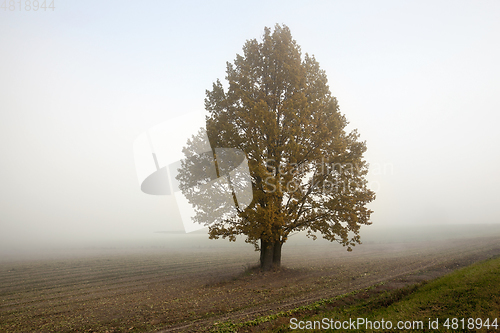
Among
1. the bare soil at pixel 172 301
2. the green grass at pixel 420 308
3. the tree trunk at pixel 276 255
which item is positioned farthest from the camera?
the tree trunk at pixel 276 255

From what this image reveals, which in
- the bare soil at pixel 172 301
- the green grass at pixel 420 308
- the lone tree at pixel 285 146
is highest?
the lone tree at pixel 285 146

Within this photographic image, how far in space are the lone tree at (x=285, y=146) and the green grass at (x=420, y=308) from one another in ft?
15.7

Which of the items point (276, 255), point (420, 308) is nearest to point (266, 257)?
point (276, 255)

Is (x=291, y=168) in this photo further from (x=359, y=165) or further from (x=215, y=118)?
(x=215, y=118)

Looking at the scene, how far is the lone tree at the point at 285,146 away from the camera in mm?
13609

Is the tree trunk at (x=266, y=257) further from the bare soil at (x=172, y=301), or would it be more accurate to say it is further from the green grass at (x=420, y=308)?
the green grass at (x=420, y=308)

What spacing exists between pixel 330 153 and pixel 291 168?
285cm

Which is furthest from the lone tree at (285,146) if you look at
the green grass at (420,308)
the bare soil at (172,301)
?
the green grass at (420,308)

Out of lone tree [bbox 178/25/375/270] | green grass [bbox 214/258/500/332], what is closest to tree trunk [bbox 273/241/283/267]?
lone tree [bbox 178/25/375/270]

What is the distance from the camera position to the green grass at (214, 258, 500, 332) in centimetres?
629

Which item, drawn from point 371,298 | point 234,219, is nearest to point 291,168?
A: point 234,219

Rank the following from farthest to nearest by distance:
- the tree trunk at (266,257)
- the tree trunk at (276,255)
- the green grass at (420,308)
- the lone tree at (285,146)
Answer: the tree trunk at (276,255), the tree trunk at (266,257), the lone tree at (285,146), the green grass at (420,308)

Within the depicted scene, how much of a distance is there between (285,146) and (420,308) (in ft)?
29.1

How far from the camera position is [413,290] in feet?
31.9
